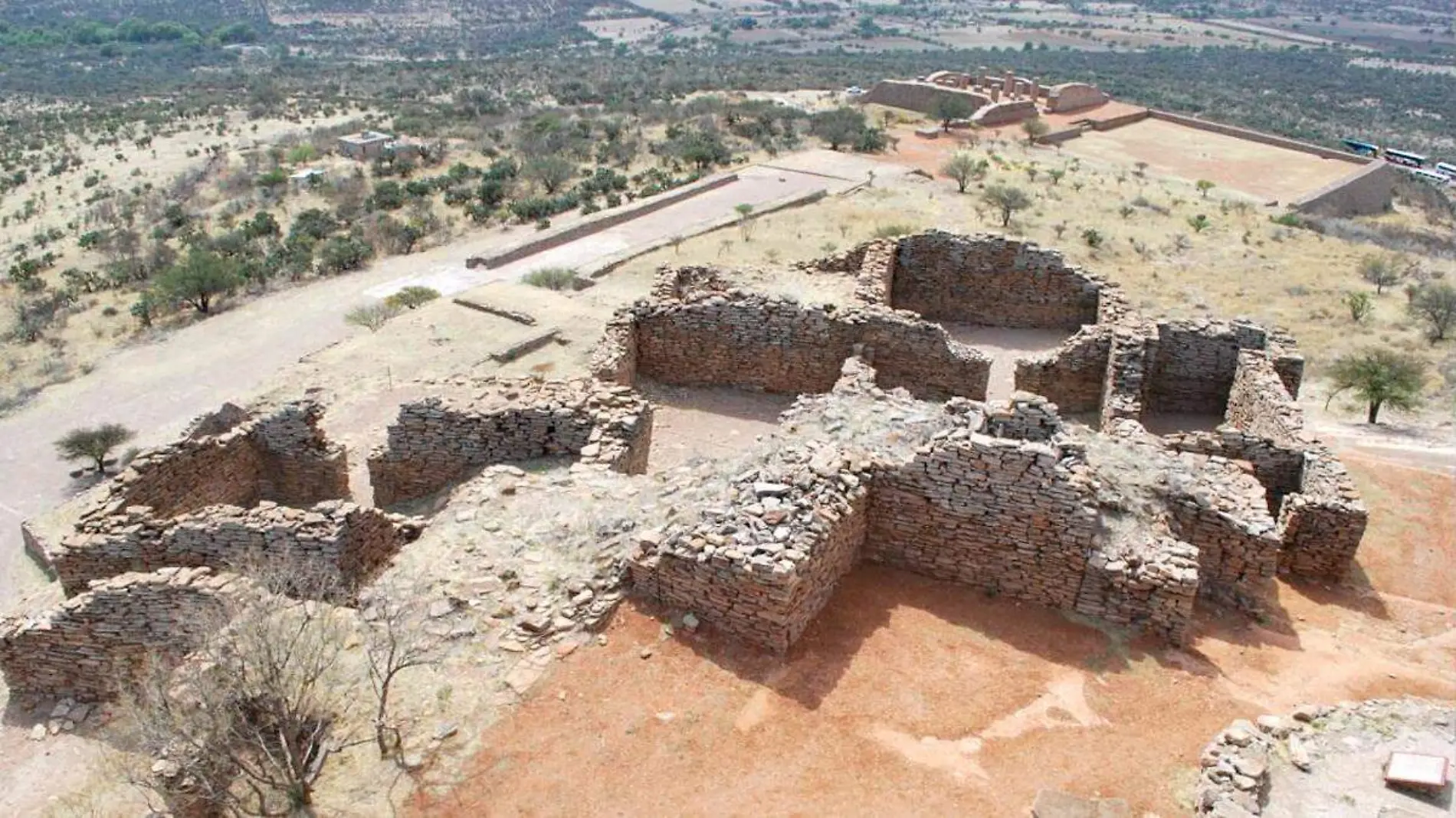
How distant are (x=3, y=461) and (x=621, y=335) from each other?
12288 millimetres

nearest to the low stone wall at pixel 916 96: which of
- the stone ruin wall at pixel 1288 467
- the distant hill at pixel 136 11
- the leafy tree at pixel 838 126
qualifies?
the leafy tree at pixel 838 126

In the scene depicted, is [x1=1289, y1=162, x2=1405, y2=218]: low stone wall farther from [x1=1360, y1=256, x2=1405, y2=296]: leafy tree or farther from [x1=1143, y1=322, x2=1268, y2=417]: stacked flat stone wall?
[x1=1143, y1=322, x2=1268, y2=417]: stacked flat stone wall

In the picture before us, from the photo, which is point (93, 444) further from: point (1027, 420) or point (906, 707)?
point (1027, 420)

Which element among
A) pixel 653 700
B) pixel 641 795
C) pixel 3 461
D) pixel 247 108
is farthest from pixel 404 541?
pixel 247 108

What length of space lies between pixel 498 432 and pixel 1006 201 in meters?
22.2

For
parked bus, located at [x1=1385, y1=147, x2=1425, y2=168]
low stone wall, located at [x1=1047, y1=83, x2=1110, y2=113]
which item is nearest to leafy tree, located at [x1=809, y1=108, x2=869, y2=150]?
low stone wall, located at [x1=1047, y1=83, x2=1110, y2=113]

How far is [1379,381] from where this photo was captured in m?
18.6

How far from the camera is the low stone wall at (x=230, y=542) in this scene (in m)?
11.3

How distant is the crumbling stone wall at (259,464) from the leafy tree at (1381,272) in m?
25.5

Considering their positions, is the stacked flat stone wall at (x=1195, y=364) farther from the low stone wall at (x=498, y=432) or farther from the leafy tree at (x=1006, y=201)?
the leafy tree at (x=1006, y=201)

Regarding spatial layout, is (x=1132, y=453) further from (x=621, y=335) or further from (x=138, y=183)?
(x=138, y=183)

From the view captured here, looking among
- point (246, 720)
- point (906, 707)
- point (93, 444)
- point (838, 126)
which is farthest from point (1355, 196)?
point (246, 720)

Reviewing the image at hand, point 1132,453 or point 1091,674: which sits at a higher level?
point 1132,453

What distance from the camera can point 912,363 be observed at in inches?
689
